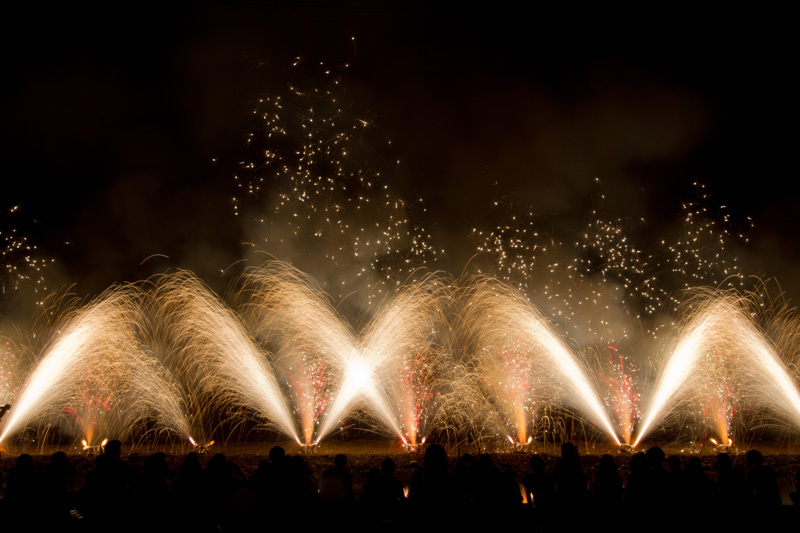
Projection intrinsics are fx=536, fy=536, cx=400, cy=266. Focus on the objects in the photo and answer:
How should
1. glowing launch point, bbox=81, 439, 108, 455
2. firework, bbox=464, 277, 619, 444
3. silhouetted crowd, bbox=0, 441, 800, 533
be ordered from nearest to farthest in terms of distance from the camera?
silhouetted crowd, bbox=0, 441, 800, 533, glowing launch point, bbox=81, 439, 108, 455, firework, bbox=464, 277, 619, 444

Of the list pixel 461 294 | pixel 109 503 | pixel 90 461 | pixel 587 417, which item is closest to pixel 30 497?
pixel 109 503

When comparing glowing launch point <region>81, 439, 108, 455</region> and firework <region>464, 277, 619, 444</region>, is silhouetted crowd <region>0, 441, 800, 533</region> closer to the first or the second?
glowing launch point <region>81, 439, 108, 455</region>

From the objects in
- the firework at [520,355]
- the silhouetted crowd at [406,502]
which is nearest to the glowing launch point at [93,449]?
the silhouetted crowd at [406,502]

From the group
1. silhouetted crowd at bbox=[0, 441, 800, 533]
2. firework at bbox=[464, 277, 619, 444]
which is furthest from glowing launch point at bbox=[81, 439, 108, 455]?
firework at bbox=[464, 277, 619, 444]

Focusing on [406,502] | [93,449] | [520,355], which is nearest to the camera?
[406,502]

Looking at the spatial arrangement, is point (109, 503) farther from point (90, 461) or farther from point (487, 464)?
point (90, 461)

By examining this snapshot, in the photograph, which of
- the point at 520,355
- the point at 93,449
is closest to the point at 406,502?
the point at 520,355

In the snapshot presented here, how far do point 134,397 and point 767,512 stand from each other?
17029mm

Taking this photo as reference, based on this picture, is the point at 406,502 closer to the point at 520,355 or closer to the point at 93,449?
the point at 520,355

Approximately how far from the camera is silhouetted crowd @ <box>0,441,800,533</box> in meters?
5.26

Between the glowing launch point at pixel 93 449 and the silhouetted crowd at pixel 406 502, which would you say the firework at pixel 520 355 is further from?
the glowing launch point at pixel 93 449

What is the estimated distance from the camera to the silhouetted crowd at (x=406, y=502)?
526cm

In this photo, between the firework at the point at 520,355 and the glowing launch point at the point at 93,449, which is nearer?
the glowing launch point at the point at 93,449

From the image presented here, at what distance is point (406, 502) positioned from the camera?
5.84 metres
